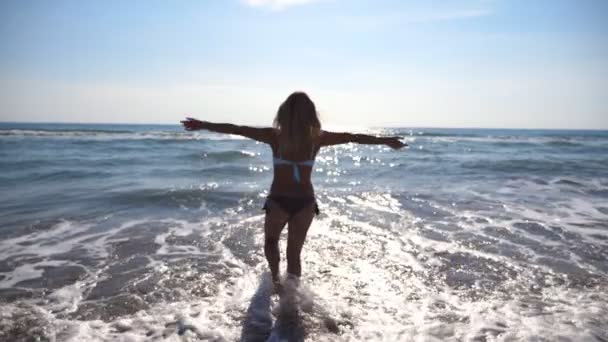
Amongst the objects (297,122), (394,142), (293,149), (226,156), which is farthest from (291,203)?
(226,156)

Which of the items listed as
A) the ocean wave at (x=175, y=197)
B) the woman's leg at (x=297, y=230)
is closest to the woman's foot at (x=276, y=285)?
the woman's leg at (x=297, y=230)

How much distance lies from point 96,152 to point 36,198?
11924 millimetres

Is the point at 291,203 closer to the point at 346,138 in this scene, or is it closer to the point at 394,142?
the point at 346,138

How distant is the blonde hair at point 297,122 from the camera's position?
3.63 meters

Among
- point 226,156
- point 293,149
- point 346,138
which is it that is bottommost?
point 226,156

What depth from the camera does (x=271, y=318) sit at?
3717 mm

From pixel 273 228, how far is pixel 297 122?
1.18 metres

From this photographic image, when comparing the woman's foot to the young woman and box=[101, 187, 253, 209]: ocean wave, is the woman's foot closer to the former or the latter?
the young woman

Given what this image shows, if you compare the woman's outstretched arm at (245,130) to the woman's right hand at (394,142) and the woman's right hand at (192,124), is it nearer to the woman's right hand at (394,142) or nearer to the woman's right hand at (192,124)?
the woman's right hand at (192,124)

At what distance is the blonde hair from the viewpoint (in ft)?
11.9

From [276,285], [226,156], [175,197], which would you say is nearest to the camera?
[276,285]

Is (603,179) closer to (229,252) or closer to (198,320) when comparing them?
(229,252)

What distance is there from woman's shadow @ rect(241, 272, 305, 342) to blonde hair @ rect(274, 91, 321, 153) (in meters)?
1.56

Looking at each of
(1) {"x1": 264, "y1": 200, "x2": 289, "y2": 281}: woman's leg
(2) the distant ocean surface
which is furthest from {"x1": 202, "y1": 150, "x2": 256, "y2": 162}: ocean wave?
(1) {"x1": 264, "y1": 200, "x2": 289, "y2": 281}: woman's leg
